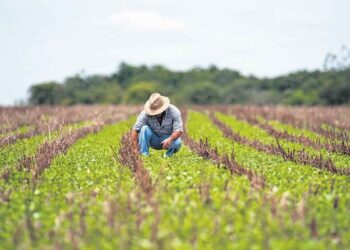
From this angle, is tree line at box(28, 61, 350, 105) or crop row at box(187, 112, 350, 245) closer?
crop row at box(187, 112, 350, 245)

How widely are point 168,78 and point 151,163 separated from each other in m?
86.5

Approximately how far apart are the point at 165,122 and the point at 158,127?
0.18 m

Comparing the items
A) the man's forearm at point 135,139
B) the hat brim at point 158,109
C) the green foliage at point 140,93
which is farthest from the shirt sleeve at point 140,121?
the green foliage at point 140,93

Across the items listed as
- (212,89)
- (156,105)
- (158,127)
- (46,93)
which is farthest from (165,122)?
(46,93)

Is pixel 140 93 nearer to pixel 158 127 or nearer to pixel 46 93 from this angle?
pixel 46 93

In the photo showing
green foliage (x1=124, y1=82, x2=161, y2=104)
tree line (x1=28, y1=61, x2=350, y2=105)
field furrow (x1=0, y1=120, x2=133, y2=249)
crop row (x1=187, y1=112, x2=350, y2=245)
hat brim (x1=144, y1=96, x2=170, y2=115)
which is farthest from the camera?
green foliage (x1=124, y1=82, x2=161, y2=104)

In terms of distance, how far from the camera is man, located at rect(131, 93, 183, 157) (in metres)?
9.05

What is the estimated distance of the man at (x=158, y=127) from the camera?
9.05 metres

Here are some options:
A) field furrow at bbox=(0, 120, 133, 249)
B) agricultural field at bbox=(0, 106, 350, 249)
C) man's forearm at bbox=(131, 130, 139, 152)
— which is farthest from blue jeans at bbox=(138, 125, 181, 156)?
field furrow at bbox=(0, 120, 133, 249)

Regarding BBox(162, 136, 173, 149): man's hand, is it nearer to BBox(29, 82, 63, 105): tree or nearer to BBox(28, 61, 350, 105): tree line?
BBox(28, 61, 350, 105): tree line

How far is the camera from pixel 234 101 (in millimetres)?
71688

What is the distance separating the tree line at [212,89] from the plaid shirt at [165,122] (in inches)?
1813

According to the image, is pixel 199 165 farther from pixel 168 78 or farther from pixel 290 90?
pixel 168 78

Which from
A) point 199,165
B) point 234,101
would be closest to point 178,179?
point 199,165
